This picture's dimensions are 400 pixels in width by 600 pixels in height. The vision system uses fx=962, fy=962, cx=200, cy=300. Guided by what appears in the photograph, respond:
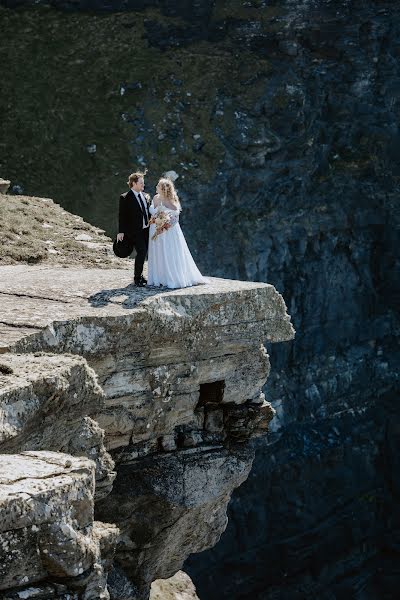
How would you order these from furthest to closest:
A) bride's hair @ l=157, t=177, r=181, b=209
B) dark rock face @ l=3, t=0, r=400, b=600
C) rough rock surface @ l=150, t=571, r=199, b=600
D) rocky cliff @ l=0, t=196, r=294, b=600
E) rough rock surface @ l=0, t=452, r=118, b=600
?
dark rock face @ l=3, t=0, r=400, b=600, rough rock surface @ l=150, t=571, r=199, b=600, bride's hair @ l=157, t=177, r=181, b=209, rocky cliff @ l=0, t=196, r=294, b=600, rough rock surface @ l=0, t=452, r=118, b=600

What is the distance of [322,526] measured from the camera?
38.0 m

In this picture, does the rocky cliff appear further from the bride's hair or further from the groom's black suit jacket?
the bride's hair

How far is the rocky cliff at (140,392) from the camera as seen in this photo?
28.5 ft

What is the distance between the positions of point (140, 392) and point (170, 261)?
6.07 feet

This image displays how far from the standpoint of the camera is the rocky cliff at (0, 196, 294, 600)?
8700 millimetres

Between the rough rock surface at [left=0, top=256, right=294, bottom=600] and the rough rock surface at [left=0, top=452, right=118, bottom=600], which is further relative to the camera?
the rough rock surface at [left=0, top=256, right=294, bottom=600]

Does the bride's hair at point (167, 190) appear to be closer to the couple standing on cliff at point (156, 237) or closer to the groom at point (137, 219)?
the couple standing on cliff at point (156, 237)

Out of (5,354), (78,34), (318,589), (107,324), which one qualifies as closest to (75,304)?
(107,324)

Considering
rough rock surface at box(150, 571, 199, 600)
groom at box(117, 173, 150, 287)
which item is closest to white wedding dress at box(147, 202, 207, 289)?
groom at box(117, 173, 150, 287)

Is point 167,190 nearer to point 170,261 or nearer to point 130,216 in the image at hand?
point 130,216

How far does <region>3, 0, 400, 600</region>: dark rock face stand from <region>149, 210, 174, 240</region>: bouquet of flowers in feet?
72.7

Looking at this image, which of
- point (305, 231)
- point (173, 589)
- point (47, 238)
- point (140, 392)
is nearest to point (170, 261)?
point (140, 392)

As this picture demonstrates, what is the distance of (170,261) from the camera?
39.5 feet

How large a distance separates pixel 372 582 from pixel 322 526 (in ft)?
9.29
